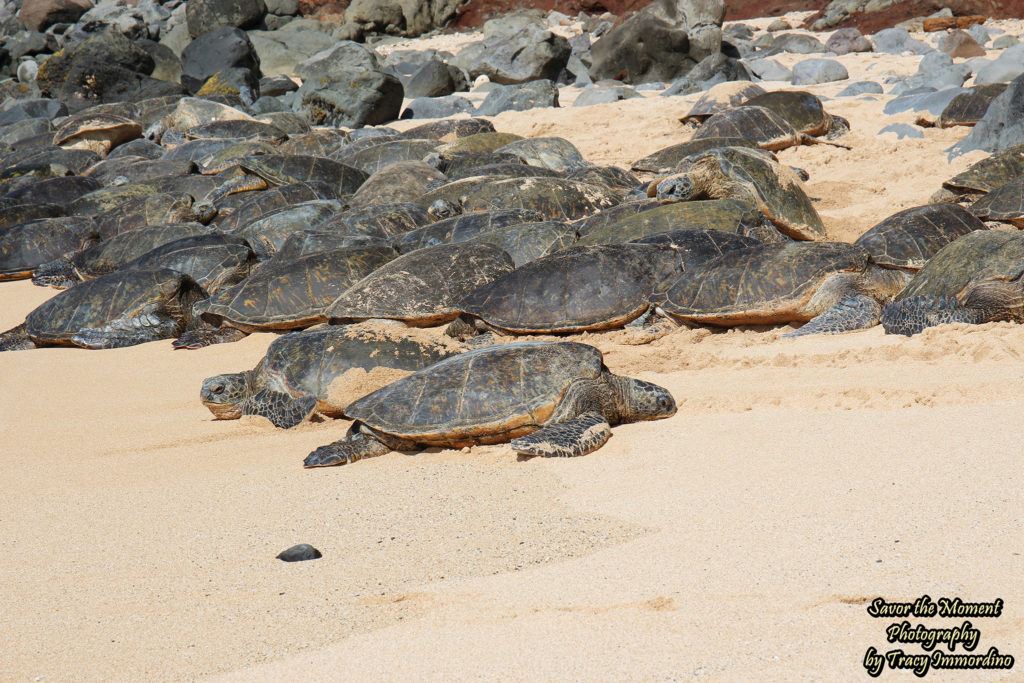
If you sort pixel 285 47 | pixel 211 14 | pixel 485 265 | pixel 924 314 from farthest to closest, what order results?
pixel 211 14
pixel 285 47
pixel 485 265
pixel 924 314

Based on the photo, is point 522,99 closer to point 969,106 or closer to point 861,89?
point 861,89

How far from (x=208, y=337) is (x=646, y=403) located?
4298 millimetres

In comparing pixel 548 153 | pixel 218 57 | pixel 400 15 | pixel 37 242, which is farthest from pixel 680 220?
pixel 400 15

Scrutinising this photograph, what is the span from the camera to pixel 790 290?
5645 mm

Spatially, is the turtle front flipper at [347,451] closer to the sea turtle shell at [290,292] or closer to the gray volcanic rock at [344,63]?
the sea turtle shell at [290,292]

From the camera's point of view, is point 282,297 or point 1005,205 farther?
point 1005,205

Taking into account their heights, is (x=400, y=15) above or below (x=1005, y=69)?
below

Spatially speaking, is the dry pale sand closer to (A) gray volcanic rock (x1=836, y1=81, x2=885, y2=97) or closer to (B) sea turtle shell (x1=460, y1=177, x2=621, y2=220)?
(B) sea turtle shell (x1=460, y1=177, x2=621, y2=220)

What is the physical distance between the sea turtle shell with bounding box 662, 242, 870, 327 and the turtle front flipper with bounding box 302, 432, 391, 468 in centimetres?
249

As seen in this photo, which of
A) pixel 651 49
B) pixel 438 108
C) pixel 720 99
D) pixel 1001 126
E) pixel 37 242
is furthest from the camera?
pixel 651 49

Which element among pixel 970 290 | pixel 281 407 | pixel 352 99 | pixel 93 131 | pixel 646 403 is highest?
pixel 970 290

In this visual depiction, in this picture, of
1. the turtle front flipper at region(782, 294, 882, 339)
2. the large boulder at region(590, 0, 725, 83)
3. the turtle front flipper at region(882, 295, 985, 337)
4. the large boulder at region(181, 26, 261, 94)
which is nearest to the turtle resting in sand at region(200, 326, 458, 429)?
the turtle front flipper at region(782, 294, 882, 339)

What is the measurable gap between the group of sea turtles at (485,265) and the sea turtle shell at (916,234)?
0.02 meters

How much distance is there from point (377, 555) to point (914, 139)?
1041 centimetres
